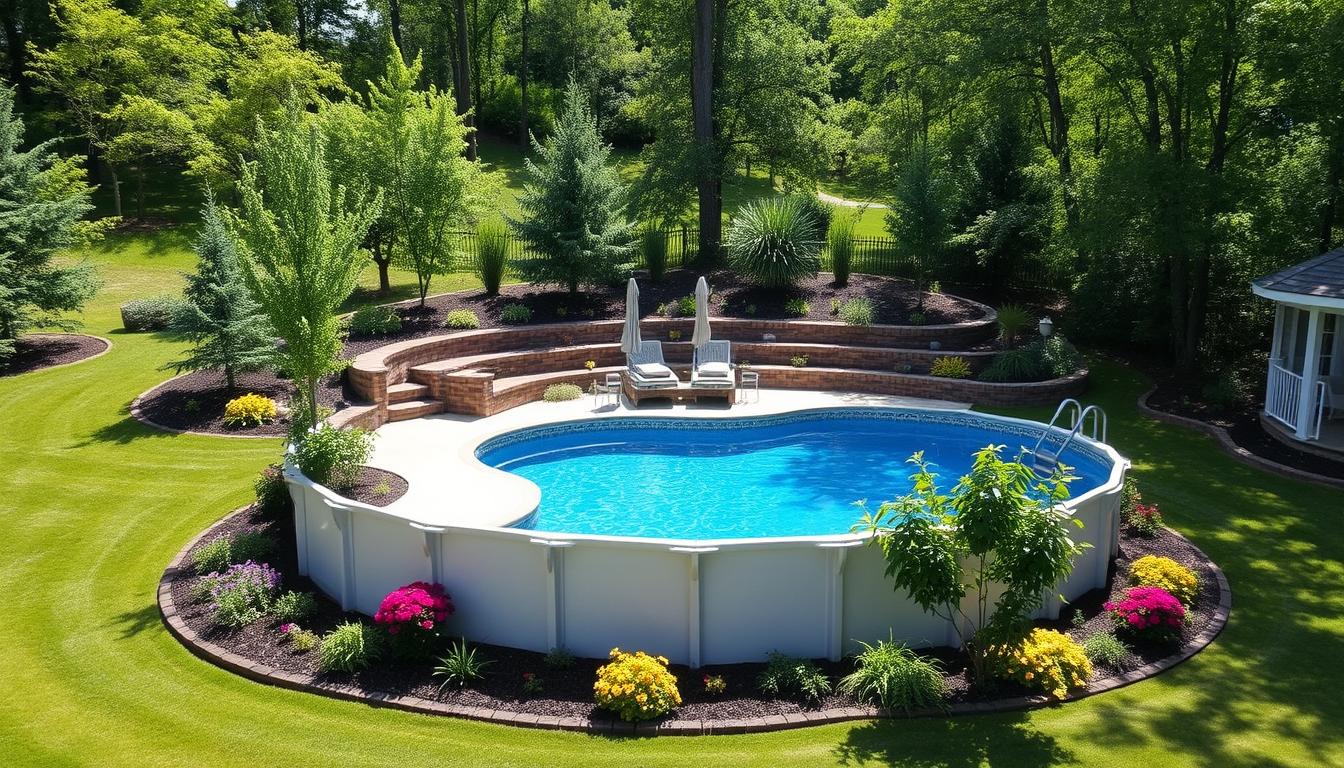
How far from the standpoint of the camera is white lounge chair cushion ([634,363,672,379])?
16688 millimetres

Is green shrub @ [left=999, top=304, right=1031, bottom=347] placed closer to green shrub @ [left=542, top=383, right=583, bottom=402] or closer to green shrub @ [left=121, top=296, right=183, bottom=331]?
green shrub @ [left=542, top=383, right=583, bottom=402]

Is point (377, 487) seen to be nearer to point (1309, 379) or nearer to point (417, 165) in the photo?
point (417, 165)

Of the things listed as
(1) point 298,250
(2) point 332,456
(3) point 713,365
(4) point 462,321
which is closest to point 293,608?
(2) point 332,456

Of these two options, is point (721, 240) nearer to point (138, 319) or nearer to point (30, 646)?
point (138, 319)

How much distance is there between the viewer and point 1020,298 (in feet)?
73.6

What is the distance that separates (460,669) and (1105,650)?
18.2 feet

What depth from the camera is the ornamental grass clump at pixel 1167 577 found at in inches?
351

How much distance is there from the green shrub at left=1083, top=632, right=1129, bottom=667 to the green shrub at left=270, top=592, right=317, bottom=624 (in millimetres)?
7151

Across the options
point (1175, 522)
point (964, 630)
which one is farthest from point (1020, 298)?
point (964, 630)

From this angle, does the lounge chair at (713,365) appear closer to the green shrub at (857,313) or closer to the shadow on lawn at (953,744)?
the green shrub at (857,313)

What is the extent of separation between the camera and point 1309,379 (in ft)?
43.0

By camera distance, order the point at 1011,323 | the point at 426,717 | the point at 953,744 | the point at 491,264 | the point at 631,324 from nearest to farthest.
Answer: the point at 953,744 → the point at 426,717 → the point at 631,324 → the point at 1011,323 → the point at 491,264

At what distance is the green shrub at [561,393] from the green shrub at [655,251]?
18.0 ft

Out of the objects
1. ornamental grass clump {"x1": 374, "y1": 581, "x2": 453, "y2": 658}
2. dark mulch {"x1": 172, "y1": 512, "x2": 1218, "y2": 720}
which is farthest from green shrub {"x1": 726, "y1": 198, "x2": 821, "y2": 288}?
ornamental grass clump {"x1": 374, "y1": 581, "x2": 453, "y2": 658}
